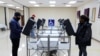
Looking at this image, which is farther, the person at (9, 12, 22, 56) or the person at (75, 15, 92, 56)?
the person at (9, 12, 22, 56)

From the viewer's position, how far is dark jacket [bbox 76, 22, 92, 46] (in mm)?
3584

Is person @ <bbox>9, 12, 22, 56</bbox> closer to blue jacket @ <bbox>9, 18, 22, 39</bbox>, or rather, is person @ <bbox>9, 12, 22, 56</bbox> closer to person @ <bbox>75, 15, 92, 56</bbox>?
blue jacket @ <bbox>9, 18, 22, 39</bbox>

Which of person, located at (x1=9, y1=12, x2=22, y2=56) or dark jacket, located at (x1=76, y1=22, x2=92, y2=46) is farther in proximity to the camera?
person, located at (x1=9, y1=12, x2=22, y2=56)

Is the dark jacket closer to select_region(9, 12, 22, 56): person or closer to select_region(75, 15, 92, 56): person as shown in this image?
select_region(75, 15, 92, 56): person

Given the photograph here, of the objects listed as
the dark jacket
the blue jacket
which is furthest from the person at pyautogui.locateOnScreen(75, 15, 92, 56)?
the blue jacket

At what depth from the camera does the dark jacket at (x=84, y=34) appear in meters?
3.58

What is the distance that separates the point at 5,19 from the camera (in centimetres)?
1490

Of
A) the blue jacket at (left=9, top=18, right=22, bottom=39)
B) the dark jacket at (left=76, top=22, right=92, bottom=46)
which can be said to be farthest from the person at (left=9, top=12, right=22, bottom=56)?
the dark jacket at (left=76, top=22, right=92, bottom=46)

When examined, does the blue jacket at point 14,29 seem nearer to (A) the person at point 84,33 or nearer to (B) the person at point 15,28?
(B) the person at point 15,28

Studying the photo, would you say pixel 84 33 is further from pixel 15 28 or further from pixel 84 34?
pixel 15 28

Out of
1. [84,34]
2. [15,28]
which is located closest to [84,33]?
[84,34]

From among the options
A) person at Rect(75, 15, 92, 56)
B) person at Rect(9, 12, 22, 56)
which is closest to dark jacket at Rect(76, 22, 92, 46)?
person at Rect(75, 15, 92, 56)

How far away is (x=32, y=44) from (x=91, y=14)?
5997 millimetres

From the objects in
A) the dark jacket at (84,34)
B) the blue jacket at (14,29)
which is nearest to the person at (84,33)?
the dark jacket at (84,34)
